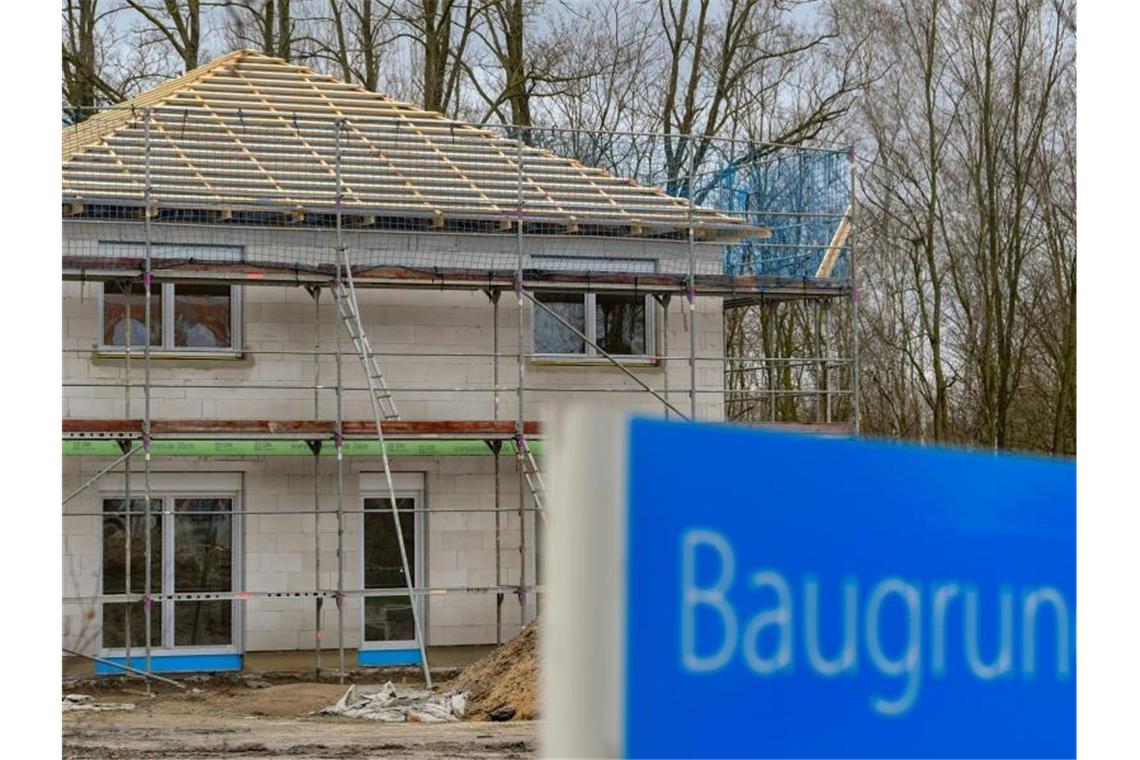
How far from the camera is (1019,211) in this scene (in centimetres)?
3259

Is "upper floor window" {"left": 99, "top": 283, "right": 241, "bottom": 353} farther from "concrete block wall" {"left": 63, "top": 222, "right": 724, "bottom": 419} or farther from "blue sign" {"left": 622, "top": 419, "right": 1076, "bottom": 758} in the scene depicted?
"blue sign" {"left": 622, "top": 419, "right": 1076, "bottom": 758}

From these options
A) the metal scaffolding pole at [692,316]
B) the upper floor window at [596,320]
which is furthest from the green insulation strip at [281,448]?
the metal scaffolding pole at [692,316]

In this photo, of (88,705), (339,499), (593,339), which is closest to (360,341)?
(339,499)

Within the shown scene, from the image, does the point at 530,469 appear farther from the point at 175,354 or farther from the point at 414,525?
the point at 175,354

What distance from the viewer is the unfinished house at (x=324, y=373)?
58.1 ft

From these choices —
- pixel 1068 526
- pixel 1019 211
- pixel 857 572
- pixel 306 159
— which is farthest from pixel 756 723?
pixel 1019 211

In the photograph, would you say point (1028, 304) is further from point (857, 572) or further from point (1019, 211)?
point (857, 572)

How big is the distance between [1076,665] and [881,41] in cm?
3339

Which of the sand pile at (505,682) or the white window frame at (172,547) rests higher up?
the white window frame at (172,547)

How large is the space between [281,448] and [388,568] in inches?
72.9

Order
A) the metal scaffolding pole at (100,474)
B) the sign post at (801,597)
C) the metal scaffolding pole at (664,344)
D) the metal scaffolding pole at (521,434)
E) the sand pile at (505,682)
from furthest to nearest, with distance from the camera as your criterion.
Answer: the metal scaffolding pole at (664,344), the metal scaffolding pole at (521,434), the metal scaffolding pole at (100,474), the sand pile at (505,682), the sign post at (801,597)

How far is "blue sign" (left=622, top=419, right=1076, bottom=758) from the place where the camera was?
5.04 ft

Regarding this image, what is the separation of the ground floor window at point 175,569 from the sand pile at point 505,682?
2.87m

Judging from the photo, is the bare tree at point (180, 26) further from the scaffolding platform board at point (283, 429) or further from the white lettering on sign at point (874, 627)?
the white lettering on sign at point (874, 627)
